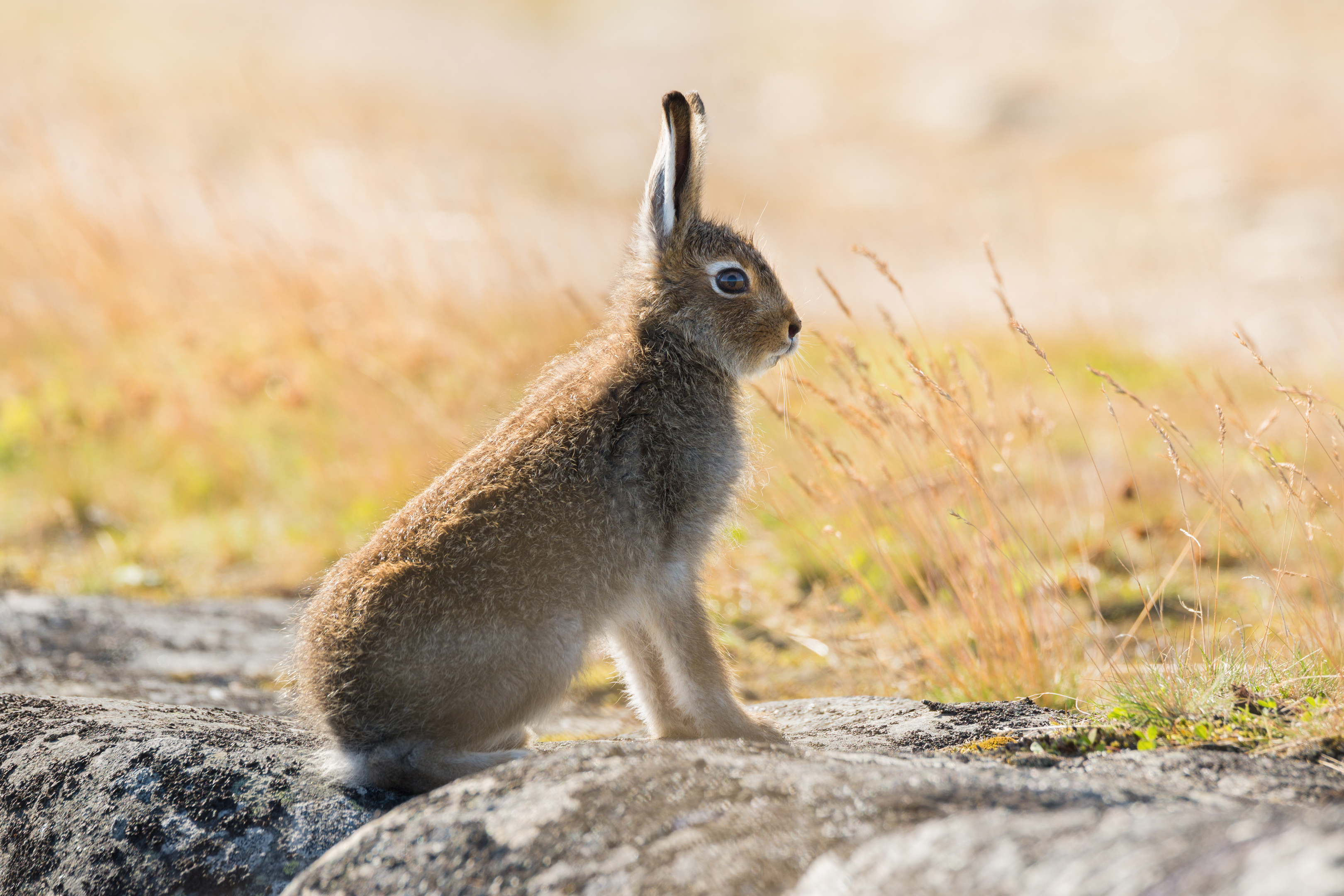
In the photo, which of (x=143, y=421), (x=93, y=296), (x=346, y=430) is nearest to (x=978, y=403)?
(x=346, y=430)

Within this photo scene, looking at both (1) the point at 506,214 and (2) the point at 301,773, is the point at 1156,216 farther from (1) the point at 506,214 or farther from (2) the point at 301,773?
(2) the point at 301,773

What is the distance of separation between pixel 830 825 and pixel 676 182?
258 centimetres

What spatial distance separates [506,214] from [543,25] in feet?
180

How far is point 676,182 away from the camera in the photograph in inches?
159

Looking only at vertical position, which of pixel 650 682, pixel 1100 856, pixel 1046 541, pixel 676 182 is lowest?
pixel 1046 541

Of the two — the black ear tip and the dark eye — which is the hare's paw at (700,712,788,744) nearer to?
the dark eye

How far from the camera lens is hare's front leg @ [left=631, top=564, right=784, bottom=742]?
3516 mm

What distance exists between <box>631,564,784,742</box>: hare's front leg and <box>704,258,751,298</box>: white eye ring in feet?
3.64

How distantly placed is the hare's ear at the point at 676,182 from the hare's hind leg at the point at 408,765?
2.03m

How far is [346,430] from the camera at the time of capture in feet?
Result: 25.7

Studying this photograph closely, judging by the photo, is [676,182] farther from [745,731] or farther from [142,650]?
[142,650]

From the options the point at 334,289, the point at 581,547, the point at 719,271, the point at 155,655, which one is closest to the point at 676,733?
the point at 581,547

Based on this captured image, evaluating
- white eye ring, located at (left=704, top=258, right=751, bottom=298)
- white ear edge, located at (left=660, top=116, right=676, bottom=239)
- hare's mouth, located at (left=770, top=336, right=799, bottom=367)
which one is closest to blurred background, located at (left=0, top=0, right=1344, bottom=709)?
hare's mouth, located at (left=770, top=336, right=799, bottom=367)

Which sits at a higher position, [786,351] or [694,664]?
[786,351]
